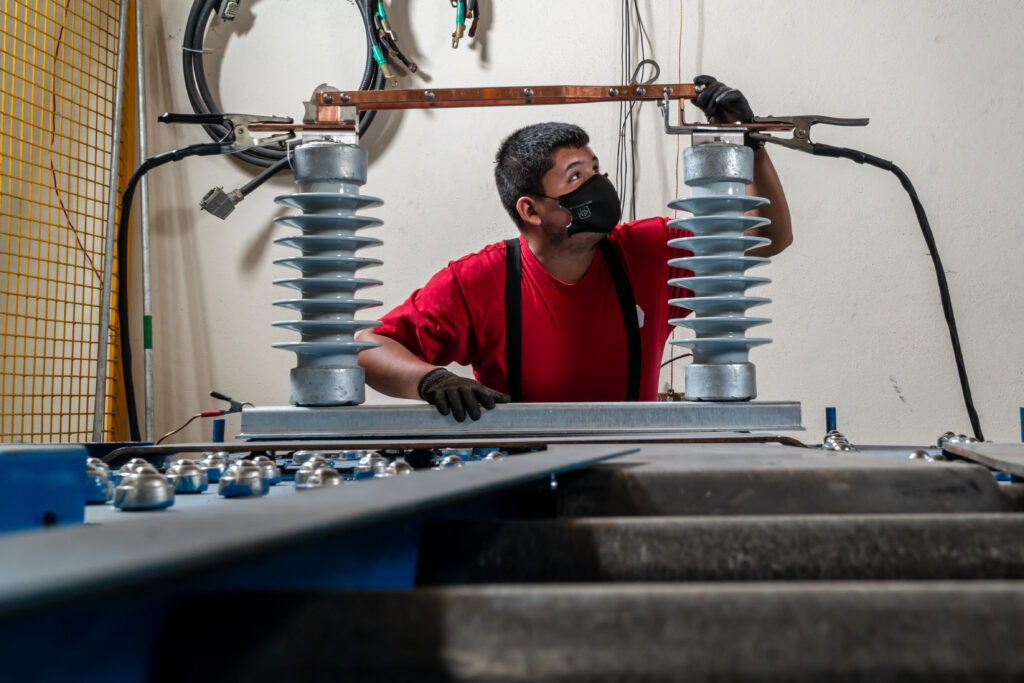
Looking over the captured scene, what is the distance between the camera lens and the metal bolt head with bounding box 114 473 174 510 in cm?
55

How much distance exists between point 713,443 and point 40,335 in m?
2.17

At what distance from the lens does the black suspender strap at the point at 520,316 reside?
2047 millimetres

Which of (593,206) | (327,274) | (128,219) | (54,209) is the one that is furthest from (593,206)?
(54,209)

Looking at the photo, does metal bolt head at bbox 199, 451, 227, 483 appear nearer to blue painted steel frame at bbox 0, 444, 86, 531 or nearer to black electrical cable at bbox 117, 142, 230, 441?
blue painted steel frame at bbox 0, 444, 86, 531

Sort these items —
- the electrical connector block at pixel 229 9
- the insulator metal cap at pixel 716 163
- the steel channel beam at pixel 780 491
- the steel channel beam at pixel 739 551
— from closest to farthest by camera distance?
the steel channel beam at pixel 739 551, the steel channel beam at pixel 780 491, the insulator metal cap at pixel 716 163, the electrical connector block at pixel 229 9

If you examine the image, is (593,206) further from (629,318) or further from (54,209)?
(54,209)

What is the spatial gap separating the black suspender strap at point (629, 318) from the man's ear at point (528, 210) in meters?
0.21

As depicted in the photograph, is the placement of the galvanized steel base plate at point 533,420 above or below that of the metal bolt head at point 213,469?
above

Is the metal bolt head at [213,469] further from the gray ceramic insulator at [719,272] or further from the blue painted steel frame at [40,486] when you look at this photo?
the gray ceramic insulator at [719,272]

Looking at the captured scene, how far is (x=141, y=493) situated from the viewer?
547 mm

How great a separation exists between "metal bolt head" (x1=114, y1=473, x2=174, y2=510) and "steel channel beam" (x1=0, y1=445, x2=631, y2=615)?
0.23 metres

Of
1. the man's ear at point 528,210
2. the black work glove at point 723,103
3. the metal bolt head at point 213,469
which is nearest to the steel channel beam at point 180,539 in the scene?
the metal bolt head at point 213,469

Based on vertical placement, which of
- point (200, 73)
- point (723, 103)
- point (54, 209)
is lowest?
point (723, 103)

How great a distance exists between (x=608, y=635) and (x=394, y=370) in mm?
1539
